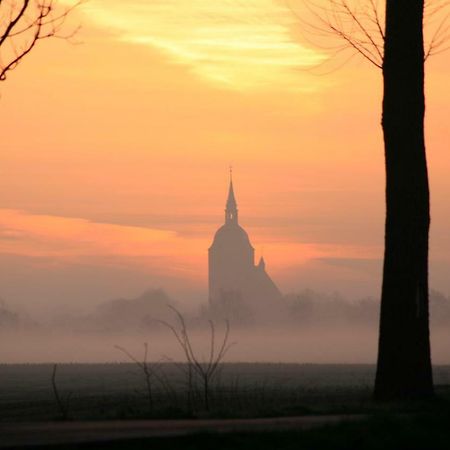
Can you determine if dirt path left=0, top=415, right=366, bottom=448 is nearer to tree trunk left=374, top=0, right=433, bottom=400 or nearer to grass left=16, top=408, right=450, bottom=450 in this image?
grass left=16, top=408, right=450, bottom=450

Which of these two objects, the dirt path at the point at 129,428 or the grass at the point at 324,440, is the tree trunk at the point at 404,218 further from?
the grass at the point at 324,440

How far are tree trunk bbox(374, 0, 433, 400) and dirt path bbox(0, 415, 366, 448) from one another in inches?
175

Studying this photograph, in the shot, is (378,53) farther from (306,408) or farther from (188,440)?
(188,440)

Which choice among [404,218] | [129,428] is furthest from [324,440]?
[404,218]

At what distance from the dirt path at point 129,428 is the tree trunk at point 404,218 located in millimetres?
4437

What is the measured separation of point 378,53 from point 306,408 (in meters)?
7.37

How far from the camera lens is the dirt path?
14.4m

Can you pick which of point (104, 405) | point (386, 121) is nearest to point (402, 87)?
point (386, 121)

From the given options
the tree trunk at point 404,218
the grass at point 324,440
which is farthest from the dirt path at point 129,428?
the tree trunk at point 404,218

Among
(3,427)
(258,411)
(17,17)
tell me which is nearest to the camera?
(3,427)

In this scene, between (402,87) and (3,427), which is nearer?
(3,427)

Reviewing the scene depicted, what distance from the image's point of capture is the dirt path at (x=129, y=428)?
14.4 metres

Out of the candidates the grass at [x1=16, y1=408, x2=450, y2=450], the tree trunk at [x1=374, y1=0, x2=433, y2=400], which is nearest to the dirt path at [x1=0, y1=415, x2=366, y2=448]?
the grass at [x1=16, y1=408, x2=450, y2=450]

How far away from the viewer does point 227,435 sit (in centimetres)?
1470
